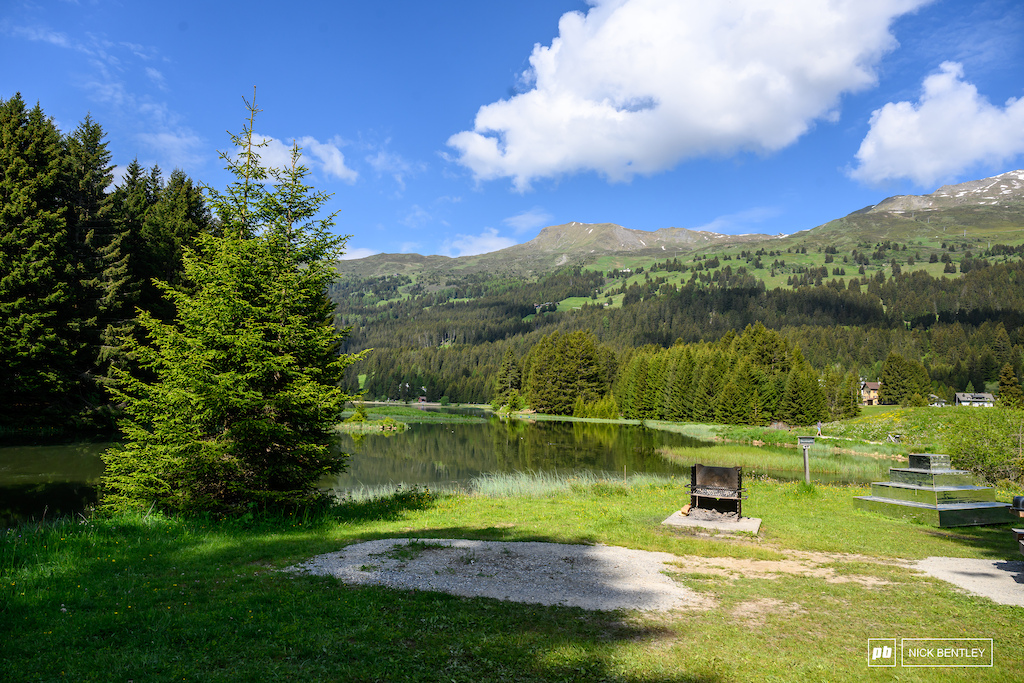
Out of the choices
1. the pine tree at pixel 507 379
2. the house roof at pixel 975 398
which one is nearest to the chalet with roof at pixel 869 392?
the house roof at pixel 975 398

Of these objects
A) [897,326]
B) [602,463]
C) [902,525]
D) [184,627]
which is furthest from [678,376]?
[897,326]

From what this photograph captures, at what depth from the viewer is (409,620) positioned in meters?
6.81

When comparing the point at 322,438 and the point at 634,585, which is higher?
the point at 322,438

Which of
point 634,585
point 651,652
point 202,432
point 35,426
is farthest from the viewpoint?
point 35,426

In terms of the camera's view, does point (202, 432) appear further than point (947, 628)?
Yes

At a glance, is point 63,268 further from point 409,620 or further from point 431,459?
point 409,620

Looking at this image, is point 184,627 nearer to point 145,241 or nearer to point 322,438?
point 322,438

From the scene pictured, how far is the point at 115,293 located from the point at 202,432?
88.9 feet

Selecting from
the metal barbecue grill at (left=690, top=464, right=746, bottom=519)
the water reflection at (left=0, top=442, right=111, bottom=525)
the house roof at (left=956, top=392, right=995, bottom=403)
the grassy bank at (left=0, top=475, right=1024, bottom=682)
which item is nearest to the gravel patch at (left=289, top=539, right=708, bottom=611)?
the grassy bank at (left=0, top=475, right=1024, bottom=682)

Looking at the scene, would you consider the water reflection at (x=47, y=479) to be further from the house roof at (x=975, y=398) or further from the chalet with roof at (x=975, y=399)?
the house roof at (x=975, y=398)

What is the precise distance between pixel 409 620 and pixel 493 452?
3996 centimetres

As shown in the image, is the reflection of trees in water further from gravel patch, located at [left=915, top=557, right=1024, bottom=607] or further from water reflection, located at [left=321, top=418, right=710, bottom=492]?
gravel patch, located at [left=915, top=557, right=1024, bottom=607]

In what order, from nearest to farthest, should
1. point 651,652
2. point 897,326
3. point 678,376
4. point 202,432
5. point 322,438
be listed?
point 651,652
point 202,432
point 322,438
point 678,376
point 897,326

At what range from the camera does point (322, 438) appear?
15953 millimetres
